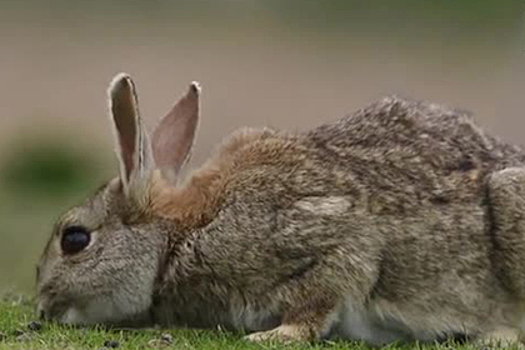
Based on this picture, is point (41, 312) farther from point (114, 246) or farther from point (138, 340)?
point (138, 340)

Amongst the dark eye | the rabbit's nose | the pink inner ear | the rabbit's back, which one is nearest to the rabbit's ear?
the pink inner ear

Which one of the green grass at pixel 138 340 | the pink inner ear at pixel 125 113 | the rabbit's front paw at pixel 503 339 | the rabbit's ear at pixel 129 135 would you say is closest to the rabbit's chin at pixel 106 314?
the green grass at pixel 138 340

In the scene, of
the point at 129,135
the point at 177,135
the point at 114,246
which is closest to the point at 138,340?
the point at 114,246

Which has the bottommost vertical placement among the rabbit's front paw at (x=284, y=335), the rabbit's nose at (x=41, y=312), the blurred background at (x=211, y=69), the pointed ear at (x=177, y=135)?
the blurred background at (x=211, y=69)

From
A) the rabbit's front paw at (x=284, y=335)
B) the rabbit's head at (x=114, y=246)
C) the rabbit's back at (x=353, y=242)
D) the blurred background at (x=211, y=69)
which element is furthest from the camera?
the blurred background at (x=211, y=69)

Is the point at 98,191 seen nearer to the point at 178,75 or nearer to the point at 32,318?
the point at 32,318

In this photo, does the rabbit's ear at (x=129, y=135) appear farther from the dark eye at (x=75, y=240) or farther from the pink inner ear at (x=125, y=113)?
the dark eye at (x=75, y=240)
